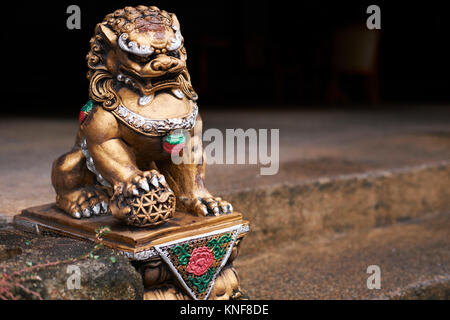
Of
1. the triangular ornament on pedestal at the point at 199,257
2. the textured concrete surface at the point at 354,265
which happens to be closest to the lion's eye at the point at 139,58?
the triangular ornament on pedestal at the point at 199,257

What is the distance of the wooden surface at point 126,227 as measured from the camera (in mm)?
1206

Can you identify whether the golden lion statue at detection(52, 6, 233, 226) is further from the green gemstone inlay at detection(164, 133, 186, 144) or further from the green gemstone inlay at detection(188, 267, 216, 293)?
the green gemstone inlay at detection(188, 267, 216, 293)

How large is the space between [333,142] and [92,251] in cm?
244

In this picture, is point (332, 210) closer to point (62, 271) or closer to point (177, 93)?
point (177, 93)

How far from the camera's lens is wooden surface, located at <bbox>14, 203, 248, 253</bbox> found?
3.96ft

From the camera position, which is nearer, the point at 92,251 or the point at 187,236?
the point at 92,251

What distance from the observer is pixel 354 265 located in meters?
2.10

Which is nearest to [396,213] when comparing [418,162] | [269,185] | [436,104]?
[418,162]

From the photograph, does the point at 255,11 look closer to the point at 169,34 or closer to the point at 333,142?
the point at 333,142

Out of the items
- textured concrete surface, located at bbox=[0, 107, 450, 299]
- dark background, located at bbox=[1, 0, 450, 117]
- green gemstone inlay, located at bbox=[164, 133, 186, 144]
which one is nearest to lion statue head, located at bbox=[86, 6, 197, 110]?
green gemstone inlay, located at bbox=[164, 133, 186, 144]

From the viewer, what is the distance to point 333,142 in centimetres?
337

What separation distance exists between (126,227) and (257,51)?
576 centimetres

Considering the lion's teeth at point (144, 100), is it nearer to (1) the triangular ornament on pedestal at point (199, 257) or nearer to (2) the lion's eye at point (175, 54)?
(2) the lion's eye at point (175, 54)

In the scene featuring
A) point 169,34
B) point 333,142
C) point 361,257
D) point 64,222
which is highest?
point 169,34
